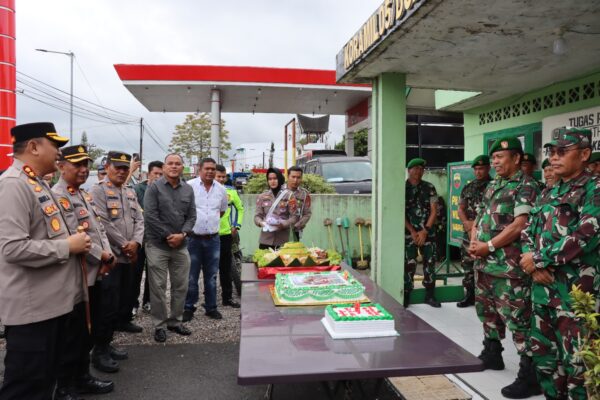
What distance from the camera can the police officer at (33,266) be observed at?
2.39 metres

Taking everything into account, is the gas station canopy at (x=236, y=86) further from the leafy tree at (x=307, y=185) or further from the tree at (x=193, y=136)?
the tree at (x=193, y=136)

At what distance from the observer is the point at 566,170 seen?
265cm

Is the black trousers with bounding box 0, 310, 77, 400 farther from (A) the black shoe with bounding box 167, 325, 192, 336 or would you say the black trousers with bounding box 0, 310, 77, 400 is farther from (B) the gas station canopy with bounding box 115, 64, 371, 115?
(B) the gas station canopy with bounding box 115, 64, 371, 115

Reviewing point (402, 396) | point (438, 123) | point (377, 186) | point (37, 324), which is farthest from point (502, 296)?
point (438, 123)

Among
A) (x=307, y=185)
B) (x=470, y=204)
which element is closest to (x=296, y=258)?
(x=470, y=204)

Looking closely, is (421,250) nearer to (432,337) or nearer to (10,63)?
(432,337)

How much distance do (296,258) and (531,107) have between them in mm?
3925

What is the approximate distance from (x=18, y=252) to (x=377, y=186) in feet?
11.8

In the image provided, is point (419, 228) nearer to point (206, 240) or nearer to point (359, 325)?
point (206, 240)

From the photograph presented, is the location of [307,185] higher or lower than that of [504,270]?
higher

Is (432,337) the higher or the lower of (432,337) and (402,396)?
the higher

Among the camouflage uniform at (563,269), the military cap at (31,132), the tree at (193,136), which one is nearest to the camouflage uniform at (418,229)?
the camouflage uniform at (563,269)

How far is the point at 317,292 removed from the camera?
2984 millimetres

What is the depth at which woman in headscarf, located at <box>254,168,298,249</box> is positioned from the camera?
543 cm
